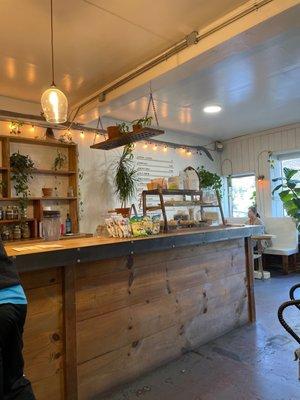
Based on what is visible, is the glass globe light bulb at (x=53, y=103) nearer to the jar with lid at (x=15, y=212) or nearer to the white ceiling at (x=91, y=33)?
the white ceiling at (x=91, y=33)

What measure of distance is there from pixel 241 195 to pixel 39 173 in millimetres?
4403

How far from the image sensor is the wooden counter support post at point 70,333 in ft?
6.43

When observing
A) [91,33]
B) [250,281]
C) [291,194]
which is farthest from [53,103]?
[291,194]

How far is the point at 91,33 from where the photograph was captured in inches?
108

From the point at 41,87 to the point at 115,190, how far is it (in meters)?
1.90

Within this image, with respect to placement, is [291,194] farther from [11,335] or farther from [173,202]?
[11,335]

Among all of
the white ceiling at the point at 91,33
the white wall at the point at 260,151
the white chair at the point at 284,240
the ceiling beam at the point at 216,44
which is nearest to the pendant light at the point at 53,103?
the white ceiling at the point at 91,33

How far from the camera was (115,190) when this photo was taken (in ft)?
16.7

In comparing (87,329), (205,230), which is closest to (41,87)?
(205,230)

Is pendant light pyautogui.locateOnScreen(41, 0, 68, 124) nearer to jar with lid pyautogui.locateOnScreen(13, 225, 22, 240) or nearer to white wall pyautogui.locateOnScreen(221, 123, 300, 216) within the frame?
jar with lid pyautogui.locateOnScreen(13, 225, 22, 240)

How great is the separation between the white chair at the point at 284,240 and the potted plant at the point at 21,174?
4.12 m

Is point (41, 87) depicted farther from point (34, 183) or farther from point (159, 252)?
point (159, 252)

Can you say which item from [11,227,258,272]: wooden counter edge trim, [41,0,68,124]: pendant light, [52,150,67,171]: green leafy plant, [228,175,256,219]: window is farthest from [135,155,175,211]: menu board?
[41,0,68,124]: pendant light

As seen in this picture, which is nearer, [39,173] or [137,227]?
[137,227]
